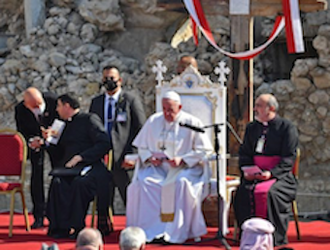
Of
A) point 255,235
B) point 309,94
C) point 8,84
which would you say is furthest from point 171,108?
point 8,84

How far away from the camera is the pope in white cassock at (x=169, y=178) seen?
8.23 meters

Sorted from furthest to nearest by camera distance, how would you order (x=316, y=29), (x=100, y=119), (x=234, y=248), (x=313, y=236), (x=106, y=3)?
(x=106, y=3) → (x=316, y=29) → (x=100, y=119) → (x=313, y=236) → (x=234, y=248)

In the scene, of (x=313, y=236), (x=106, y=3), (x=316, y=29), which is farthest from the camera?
(x=106, y=3)

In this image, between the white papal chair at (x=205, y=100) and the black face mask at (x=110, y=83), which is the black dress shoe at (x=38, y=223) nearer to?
the black face mask at (x=110, y=83)

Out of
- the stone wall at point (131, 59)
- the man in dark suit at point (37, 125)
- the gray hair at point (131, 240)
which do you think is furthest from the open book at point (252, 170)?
the stone wall at point (131, 59)

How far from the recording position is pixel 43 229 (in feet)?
30.1

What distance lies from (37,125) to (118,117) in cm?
91

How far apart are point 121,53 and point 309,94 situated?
10.5 feet

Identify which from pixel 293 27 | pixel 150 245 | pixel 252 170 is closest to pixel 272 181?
pixel 252 170

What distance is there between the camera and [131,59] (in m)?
13.8

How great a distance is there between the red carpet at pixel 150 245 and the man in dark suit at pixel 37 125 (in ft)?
1.06

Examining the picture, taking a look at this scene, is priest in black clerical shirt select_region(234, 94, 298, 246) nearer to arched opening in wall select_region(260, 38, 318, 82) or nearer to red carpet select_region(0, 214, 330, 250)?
red carpet select_region(0, 214, 330, 250)

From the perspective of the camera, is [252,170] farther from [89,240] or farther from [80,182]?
[89,240]

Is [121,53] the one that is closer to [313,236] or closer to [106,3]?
[106,3]
